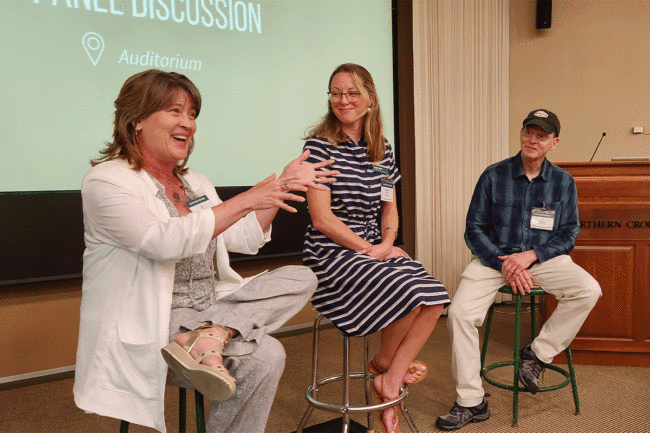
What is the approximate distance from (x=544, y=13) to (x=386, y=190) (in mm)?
3121

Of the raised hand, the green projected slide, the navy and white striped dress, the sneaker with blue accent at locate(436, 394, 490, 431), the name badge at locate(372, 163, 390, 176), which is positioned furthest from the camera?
the green projected slide

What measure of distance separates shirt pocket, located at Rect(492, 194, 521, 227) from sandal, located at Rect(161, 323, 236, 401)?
1.75 meters

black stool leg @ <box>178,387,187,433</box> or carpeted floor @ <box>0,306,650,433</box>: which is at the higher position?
Answer: black stool leg @ <box>178,387,187,433</box>

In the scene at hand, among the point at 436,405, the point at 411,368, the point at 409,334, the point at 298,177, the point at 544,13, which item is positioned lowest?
the point at 436,405

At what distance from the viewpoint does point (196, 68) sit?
3357mm

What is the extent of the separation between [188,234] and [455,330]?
1.46 metres

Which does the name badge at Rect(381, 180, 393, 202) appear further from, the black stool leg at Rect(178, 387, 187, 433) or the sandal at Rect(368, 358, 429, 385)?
the black stool leg at Rect(178, 387, 187, 433)

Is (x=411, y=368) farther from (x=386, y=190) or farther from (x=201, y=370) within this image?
(x=201, y=370)

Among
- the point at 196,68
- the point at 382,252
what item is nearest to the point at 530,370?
the point at 382,252

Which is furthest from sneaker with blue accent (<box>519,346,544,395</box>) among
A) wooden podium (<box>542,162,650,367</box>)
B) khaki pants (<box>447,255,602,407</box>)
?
wooden podium (<box>542,162,650,367</box>)

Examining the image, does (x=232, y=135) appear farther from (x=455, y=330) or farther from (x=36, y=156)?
(x=455, y=330)

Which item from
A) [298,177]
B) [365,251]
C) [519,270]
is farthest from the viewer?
[519,270]

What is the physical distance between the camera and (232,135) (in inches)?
138

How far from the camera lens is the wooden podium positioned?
3.07 metres
